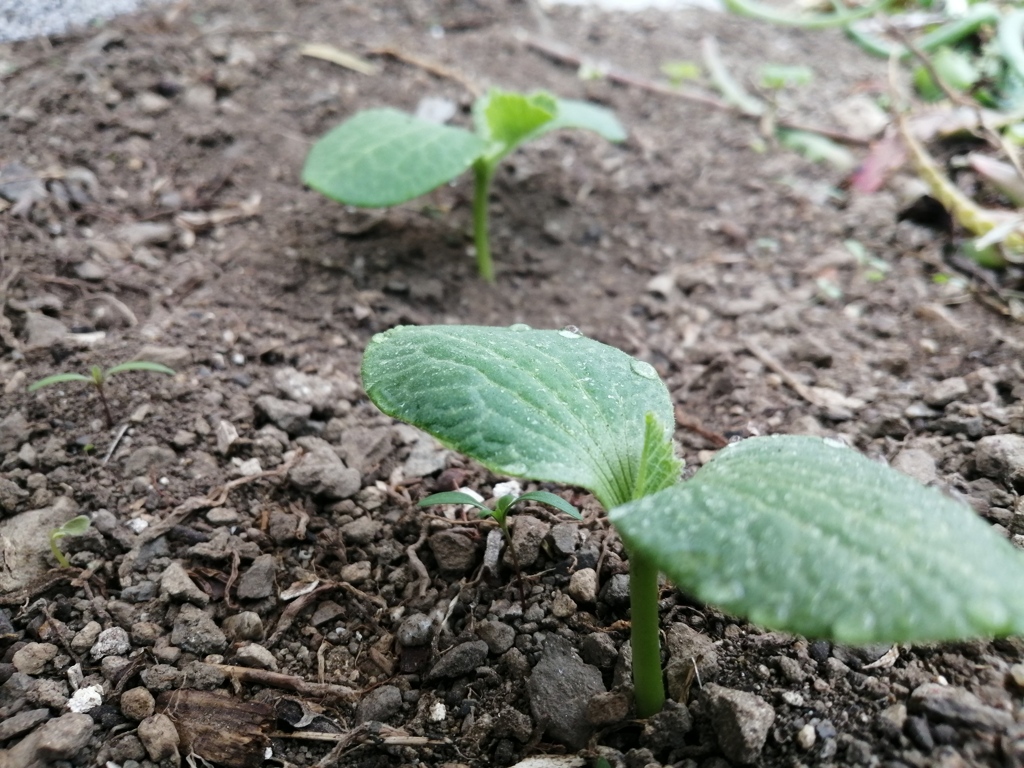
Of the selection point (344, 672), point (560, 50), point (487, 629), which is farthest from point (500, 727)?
point (560, 50)

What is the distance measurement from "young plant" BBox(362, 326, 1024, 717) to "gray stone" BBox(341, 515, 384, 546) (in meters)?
0.38

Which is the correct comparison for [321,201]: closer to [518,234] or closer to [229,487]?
[518,234]

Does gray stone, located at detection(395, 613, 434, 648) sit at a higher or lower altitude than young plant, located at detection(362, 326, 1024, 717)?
lower

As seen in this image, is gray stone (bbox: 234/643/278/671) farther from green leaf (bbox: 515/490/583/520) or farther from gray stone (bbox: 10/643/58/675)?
green leaf (bbox: 515/490/583/520)

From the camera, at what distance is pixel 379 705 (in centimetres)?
105

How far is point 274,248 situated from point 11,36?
81 centimetres

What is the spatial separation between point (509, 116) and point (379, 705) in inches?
49.7

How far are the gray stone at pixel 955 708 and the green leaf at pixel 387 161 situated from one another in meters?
1.26

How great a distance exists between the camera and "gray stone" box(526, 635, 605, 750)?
1.00 m

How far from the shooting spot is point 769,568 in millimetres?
680

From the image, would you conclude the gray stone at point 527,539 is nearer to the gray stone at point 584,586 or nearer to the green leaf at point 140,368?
the gray stone at point 584,586

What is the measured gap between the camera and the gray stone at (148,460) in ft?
4.33

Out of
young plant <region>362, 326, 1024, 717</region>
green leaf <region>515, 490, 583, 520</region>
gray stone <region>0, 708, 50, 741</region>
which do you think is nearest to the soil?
gray stone <region>0, 708, 50, 741</region>

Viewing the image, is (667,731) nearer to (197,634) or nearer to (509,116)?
(197,634)
